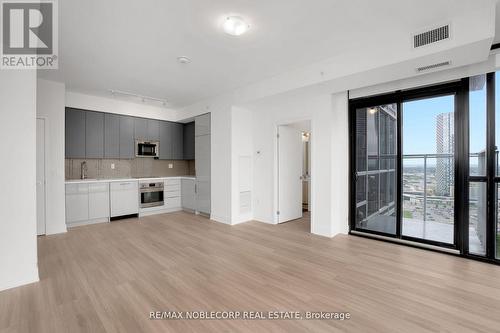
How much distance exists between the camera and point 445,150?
347cm

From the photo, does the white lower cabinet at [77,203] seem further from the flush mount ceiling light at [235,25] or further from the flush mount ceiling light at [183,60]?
the flush mount ceiling light at [235,25]

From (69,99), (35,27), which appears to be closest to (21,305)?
(35,27)

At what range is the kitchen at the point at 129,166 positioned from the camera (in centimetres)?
495

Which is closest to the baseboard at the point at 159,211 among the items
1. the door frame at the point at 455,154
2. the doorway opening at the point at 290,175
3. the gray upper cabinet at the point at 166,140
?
the gray upper cabinet at the point at 166,140

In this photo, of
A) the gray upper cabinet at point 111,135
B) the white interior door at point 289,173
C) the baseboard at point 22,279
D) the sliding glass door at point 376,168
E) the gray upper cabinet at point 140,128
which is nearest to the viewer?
the baseboard at point 22,279

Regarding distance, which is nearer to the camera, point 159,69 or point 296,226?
point 159,69

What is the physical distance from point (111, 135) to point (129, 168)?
0.98 meters

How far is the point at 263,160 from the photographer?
5.19m

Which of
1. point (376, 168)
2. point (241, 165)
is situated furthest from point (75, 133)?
point (376, 168)

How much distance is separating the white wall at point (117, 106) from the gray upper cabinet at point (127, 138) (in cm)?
19

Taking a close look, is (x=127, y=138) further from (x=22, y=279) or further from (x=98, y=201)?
(x=22, y=279)

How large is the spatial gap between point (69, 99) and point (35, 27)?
289cm

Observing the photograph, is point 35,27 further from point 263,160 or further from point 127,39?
point 263,160

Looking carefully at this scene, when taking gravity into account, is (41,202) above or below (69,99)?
below
